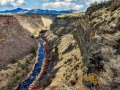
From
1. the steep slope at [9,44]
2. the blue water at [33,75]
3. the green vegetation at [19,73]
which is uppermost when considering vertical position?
the steep slope at [9,44]

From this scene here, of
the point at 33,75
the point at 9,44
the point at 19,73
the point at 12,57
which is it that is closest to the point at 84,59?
the point at 33,75

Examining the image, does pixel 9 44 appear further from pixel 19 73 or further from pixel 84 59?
pixel 84 59

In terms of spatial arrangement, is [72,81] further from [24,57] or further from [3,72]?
[24,57]

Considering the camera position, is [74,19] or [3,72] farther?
[74,19]

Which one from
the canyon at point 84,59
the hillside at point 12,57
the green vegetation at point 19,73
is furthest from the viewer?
the hillside at point 12,57

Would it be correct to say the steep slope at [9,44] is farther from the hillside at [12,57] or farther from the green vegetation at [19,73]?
the green vegetation at [19,73]

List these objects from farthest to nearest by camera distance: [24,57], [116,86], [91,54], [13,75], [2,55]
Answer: [24,57] → [2,55] → [13,75] → [91,54] → [116,86]

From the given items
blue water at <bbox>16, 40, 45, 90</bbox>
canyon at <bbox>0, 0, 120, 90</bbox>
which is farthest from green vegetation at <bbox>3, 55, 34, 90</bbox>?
blue water at <bbox>16, 40, 45, 90</bbox>

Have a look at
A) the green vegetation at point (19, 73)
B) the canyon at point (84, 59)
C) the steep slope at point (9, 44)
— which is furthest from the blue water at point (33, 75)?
the steep slope at point (9, 44)

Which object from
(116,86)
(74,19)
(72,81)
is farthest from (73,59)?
(74,19)

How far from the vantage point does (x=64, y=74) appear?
2012 inches

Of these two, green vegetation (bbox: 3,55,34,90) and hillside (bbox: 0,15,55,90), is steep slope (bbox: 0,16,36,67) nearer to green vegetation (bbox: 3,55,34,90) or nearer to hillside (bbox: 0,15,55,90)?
hillside (bbox: 0,15,55,90)

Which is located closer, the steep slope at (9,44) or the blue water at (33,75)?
the blue water at (33,75)

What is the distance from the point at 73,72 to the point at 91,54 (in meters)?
13.2
